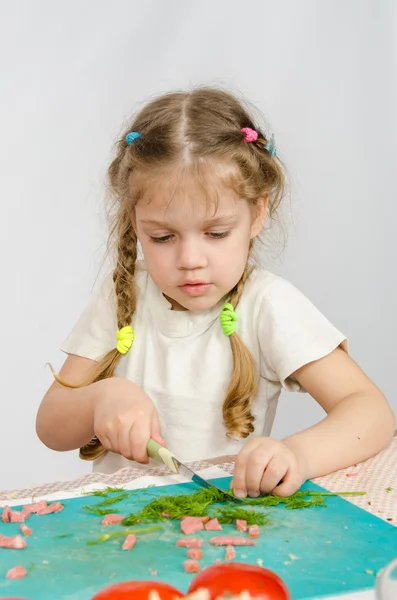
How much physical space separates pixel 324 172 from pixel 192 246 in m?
1.32

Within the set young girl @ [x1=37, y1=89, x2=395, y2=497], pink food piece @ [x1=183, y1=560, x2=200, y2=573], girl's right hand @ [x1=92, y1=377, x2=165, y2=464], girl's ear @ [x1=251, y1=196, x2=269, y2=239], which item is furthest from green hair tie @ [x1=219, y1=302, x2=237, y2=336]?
pink food piece @ [x1=183, y1=560, x2=200, y2=573]

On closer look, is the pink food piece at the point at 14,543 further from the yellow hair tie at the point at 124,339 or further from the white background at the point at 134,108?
the white background at the point at 134,108

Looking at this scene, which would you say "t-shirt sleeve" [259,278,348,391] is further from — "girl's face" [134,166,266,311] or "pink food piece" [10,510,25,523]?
"pink food piece" [10,510,25,523]

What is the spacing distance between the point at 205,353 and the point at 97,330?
203 mm

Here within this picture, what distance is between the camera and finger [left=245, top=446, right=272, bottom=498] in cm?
106

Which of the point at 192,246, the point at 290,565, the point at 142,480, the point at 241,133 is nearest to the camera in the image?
the point at 290,565

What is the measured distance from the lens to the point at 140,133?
4.86 ft

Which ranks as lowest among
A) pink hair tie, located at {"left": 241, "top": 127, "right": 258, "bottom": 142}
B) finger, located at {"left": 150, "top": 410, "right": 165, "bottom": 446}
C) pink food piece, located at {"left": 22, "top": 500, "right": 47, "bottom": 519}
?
Answer: pink food piece, located at {"left": 22, "top": 500, "right": 47, "bottom": 519}

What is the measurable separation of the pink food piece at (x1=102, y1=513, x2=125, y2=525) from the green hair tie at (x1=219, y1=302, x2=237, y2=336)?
1.85ft

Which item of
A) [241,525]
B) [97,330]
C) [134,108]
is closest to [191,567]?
[241,525]

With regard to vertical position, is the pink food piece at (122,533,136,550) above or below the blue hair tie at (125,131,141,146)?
below

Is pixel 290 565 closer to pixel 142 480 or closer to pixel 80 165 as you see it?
pixel 142 480

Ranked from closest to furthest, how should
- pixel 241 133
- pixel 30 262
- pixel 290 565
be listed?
1. pixel 290 565
2. pixel 241 133
3. pixel 30 262

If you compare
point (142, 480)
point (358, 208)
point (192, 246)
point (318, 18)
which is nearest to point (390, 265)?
point (358, 208)
